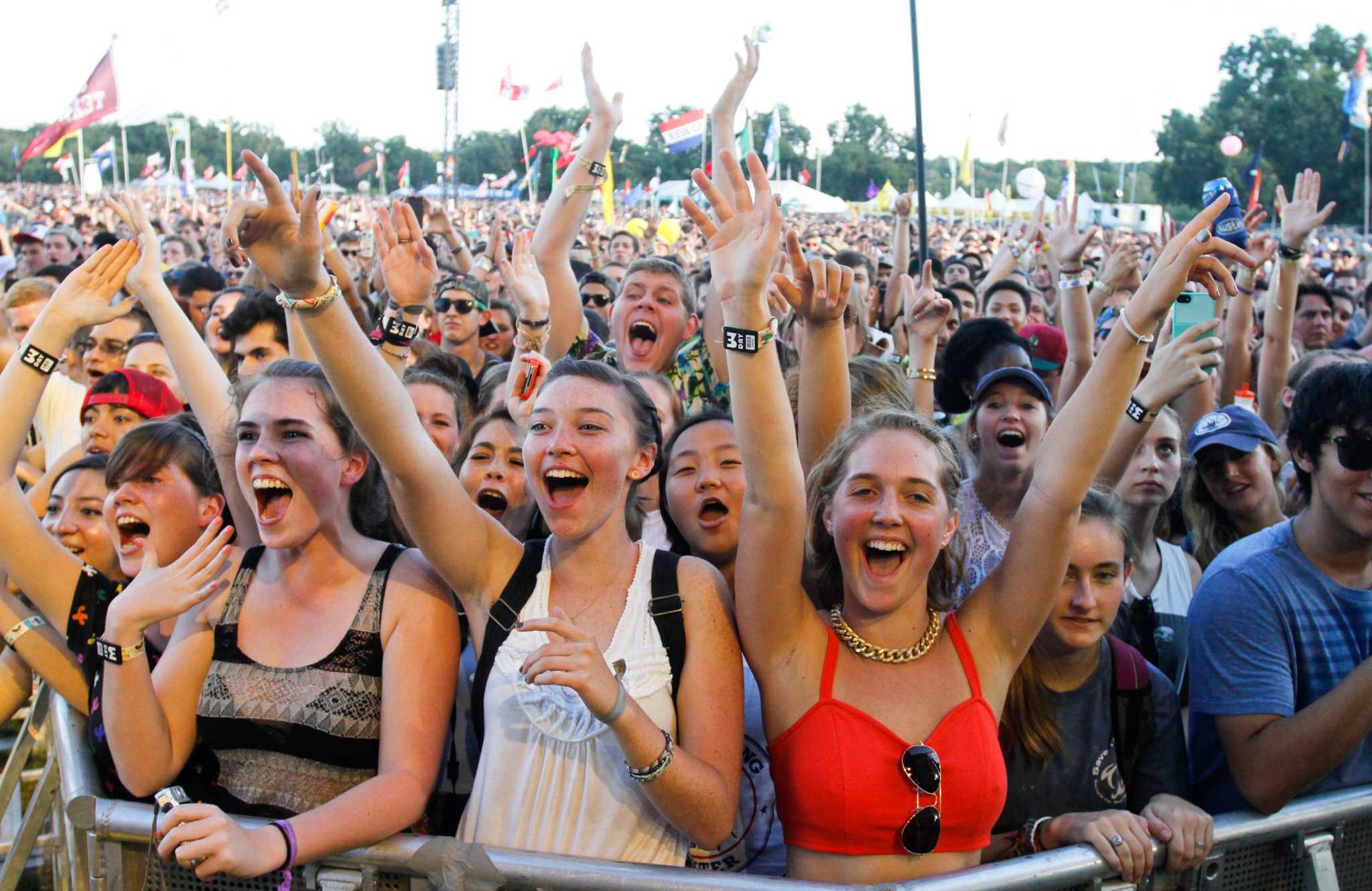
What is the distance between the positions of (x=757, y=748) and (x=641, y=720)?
2.00ft

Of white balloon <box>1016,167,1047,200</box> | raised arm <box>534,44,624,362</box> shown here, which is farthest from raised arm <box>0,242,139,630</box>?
white balloon <box>1016,167,1047,200</box>

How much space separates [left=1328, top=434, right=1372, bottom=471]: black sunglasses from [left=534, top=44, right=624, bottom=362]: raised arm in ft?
9.05

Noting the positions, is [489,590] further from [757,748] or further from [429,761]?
[757,748]

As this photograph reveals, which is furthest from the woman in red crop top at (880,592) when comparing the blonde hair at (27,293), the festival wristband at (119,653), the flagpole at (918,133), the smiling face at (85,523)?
the flagpole at (918,133)

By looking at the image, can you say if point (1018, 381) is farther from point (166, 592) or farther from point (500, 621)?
point (166, 592)

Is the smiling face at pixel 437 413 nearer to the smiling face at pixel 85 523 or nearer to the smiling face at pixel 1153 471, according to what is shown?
the smiling face at pixel 85 523

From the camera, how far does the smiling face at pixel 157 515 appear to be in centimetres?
289

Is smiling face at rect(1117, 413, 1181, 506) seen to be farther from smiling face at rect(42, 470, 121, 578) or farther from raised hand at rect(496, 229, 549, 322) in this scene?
smiling face at rect(42, 470, 121, 578)

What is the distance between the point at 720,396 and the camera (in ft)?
15.0

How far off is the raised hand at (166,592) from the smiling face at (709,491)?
1.22 meters

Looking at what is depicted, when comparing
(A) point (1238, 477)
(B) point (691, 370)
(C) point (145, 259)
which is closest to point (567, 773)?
(C) point (145, 259)

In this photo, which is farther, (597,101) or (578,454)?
(597,101)

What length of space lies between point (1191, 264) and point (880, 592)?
0.96 metres

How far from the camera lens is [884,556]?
95.3 inches
